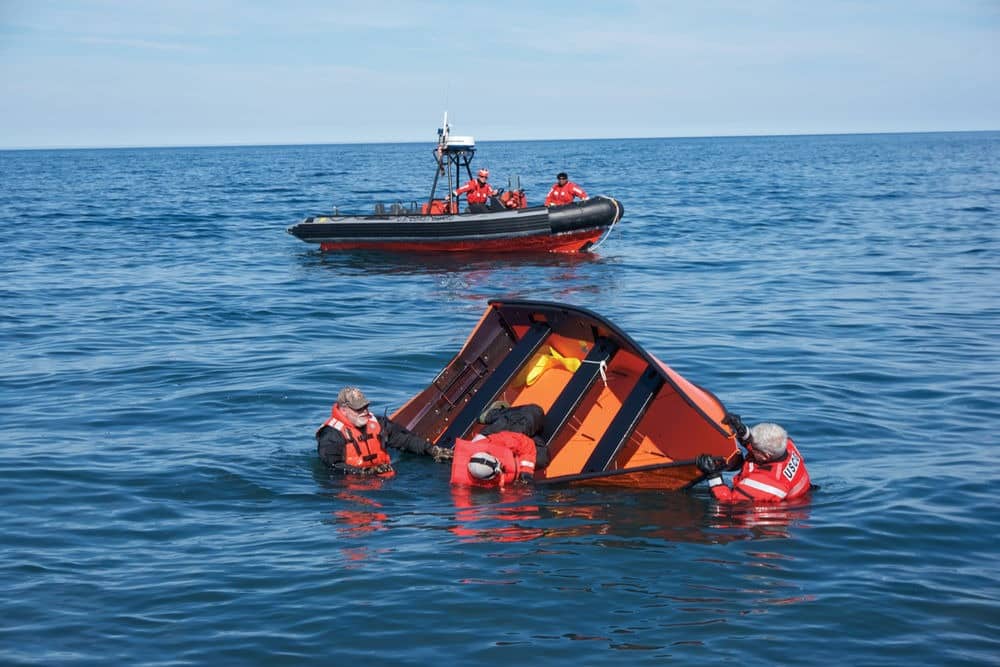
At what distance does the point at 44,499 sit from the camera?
9.08 metres

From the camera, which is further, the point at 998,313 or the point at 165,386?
the point at 998,313

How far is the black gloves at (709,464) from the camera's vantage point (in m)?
8.32

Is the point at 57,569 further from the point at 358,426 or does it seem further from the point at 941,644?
the point at 941,644

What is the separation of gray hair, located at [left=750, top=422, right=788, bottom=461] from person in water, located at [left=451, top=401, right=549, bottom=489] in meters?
1.99

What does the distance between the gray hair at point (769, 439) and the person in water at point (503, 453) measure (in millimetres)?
1994

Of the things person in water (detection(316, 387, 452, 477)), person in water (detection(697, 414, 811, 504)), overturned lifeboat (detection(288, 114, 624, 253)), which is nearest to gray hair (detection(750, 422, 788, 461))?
person in water (detection(697, 414, 811, 504))

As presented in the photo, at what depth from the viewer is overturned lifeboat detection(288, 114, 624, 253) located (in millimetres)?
24891

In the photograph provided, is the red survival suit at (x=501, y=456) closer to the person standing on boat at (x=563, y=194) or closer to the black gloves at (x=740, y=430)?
the black gloves at (x=740, y=430)

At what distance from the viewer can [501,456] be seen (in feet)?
29.4

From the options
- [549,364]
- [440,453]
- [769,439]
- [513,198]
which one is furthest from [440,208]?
[769,439]

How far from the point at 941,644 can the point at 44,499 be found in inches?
285

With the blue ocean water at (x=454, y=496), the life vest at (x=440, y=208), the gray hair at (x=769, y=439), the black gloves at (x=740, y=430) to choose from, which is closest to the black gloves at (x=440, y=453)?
the blue ocean water at (x=454, y=496)

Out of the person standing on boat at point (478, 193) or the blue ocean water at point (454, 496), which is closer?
the blue ocean water at point (454, 496)

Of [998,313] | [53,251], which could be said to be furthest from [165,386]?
[53,251]
